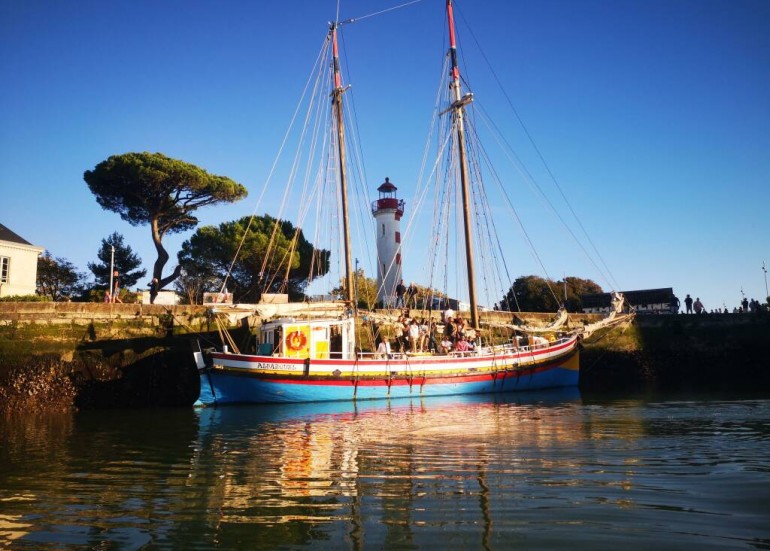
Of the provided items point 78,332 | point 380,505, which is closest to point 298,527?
point 380,505

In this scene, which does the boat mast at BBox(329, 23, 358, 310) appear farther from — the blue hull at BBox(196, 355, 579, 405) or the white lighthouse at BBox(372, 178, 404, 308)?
the white lighthouse at BBox(372, 178, 404, 308)

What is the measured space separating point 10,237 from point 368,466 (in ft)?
111

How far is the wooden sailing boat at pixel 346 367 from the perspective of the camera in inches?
818

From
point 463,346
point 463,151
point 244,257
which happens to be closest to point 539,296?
point 463,151

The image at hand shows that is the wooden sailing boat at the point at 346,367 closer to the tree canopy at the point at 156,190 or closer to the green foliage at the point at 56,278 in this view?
the tree canopy at the point at 156,190

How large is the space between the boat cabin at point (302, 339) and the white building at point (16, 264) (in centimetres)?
1912

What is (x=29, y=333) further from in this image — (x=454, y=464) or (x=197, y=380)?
A: (x=454, y=464)

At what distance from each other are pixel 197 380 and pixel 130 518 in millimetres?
18575

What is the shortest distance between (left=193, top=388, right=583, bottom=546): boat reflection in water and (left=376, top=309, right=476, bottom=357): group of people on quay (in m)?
8.44

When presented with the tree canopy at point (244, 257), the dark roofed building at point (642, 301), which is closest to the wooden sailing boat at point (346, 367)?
the tree canopy at point (244, 257)

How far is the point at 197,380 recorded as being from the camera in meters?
23.5

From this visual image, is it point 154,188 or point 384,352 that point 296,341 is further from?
point 154,188

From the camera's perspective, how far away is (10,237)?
3306 cm

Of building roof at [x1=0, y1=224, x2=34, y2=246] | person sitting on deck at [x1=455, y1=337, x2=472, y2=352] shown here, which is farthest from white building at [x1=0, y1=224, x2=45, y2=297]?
person sitting on deck at [x1=455, y1=337, x2=472, y2=352]
